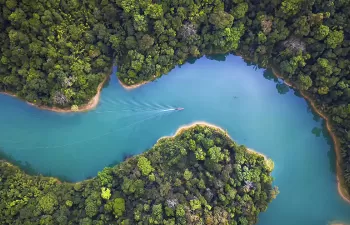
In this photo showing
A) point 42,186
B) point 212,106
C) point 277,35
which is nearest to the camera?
point 42,186

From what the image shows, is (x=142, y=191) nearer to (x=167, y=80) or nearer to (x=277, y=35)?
(x=167, y=80)

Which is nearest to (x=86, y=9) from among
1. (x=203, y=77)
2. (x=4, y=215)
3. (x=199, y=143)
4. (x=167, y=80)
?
(x=167, y=80)

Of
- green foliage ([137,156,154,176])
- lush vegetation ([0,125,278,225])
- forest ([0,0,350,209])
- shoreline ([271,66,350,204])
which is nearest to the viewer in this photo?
lush vegetation ([0,125,278,225])

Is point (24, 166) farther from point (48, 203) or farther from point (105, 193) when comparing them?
point (105, 193)

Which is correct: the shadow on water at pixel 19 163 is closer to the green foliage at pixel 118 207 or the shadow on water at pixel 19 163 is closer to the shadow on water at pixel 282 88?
the green foliage at pixel 118 207

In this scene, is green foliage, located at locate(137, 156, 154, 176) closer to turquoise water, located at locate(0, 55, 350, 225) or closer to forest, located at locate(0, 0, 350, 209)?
turquoise water, located at locate(0, 55, 350, 225)

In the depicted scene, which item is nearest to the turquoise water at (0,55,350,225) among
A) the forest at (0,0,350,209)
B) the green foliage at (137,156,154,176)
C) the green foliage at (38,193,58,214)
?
the forest at (0,0,350,209)
